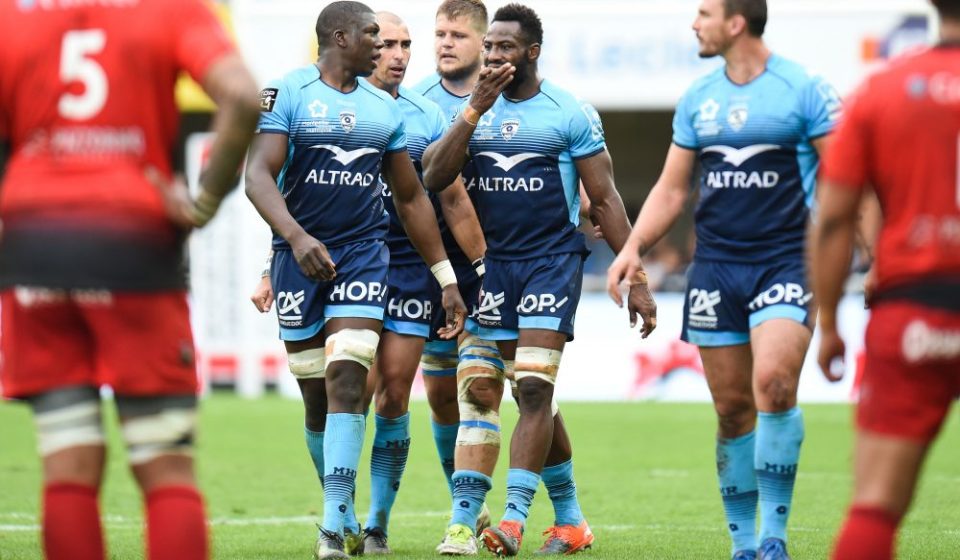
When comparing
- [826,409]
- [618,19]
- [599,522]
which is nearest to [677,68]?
[618,19]

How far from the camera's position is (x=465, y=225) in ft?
27.2

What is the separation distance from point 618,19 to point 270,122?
50.3 feet

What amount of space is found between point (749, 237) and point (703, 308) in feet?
1.23

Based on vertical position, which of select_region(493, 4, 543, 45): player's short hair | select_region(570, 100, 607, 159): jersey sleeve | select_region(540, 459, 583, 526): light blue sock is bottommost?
select_region(540, 459, 583, 526): light blue sock

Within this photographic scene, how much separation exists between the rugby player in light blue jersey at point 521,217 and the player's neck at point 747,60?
1259 millimetres

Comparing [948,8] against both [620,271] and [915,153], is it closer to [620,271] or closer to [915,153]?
[915,153]

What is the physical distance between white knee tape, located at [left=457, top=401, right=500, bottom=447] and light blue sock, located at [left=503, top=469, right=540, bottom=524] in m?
0.37

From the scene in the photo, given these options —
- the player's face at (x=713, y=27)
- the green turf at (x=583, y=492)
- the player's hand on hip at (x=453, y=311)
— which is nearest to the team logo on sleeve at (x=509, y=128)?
the player's hand on hip at (x=453, y=311)

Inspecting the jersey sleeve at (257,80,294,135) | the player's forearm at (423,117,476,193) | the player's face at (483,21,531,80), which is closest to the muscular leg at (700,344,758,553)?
the player's forearm at (423,117,476,193)

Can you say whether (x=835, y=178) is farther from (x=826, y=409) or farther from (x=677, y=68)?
(x=677, y=68)

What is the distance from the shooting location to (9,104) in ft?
15.3

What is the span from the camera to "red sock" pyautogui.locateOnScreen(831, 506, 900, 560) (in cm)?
439

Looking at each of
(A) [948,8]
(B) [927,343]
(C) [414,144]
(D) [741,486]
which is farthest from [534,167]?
(B) [927,343]

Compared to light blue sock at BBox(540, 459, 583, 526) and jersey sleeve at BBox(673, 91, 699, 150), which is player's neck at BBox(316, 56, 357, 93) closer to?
jersey sleeve at BBox(673, 91, 699, 150)
